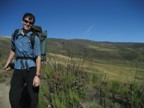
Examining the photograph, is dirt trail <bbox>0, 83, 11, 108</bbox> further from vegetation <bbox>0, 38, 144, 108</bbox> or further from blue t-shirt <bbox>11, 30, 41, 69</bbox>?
blue t-shirt <bbox>11, 30, 41, 69</bbox>

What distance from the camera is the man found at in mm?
5180

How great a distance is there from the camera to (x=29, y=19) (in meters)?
5.38

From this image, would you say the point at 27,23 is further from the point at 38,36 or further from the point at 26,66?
the point at 26,66

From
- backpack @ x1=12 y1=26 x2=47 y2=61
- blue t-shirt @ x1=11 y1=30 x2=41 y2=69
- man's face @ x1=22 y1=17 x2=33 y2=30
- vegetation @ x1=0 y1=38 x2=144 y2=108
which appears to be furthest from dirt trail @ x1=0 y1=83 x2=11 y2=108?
man's face @ x1=22 y1=17 x2=33 y2=30

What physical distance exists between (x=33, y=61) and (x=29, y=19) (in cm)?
74

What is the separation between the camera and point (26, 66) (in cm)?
529

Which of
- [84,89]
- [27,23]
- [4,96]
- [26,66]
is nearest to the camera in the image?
[26,66]

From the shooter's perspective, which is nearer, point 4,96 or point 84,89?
point 84,89

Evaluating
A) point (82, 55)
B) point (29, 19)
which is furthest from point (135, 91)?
point (29, 19)

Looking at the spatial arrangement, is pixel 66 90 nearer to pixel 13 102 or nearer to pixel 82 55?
pixel 82 55

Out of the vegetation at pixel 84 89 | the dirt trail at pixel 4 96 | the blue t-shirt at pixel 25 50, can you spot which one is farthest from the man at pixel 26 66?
the dirt trail at pixel 4 96

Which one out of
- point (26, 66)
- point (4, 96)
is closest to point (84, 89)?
point (4, 96)

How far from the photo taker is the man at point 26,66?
518 centimetres

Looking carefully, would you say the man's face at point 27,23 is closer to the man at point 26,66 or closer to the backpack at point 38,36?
the man at point 26,66
